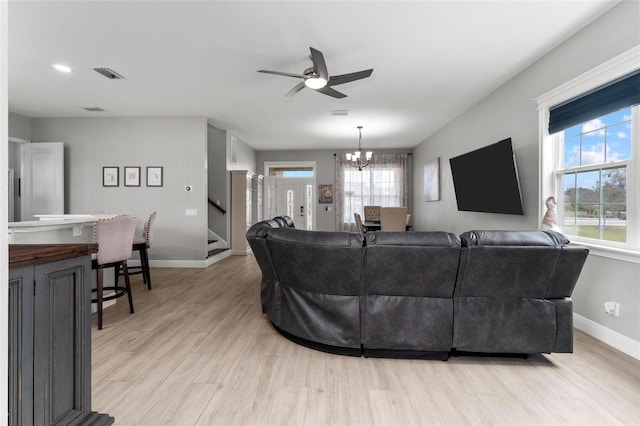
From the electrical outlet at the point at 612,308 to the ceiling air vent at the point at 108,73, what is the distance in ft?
18.3

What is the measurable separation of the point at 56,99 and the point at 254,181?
4322 mm

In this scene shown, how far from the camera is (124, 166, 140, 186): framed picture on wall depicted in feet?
18.7

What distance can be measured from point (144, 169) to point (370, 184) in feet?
18.4

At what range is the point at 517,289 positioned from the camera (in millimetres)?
2184

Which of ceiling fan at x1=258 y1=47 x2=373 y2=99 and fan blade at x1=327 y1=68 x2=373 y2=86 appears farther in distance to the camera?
fan blade at x1=327 y1=68 x2=373 y2=86

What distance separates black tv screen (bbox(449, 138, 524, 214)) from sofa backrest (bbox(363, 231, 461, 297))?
2143 mm

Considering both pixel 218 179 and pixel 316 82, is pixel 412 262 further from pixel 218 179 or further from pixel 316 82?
pixel 218 179

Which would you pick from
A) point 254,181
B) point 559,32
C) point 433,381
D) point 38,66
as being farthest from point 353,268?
point 254,181

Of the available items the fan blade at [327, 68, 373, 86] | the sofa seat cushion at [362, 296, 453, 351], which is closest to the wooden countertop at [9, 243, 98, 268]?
the sofa seat cushion at [362, 296, 453, 351]

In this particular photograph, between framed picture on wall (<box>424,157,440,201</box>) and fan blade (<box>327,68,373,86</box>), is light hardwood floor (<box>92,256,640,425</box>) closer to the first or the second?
fan blade (<box>327,68,373,86</box>)

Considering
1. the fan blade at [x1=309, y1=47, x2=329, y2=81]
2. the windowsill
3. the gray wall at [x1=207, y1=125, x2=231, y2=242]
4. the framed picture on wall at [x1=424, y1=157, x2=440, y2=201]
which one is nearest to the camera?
the windowsill

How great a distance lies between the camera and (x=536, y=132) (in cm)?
346

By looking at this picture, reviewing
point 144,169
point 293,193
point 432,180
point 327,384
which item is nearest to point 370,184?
point 432,180

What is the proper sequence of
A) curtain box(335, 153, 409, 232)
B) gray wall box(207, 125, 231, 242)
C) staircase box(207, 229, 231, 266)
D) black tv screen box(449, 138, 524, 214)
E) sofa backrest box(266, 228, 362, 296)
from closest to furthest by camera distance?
sofa backrest box(266, 228, 362, 296)
black tv screen box(449, 138, 524, 214)
staircase box(207, 229, 231, 266)
gray wall box(207, 125, 231, 242)
curtain box(335, 153, 409, 232)
